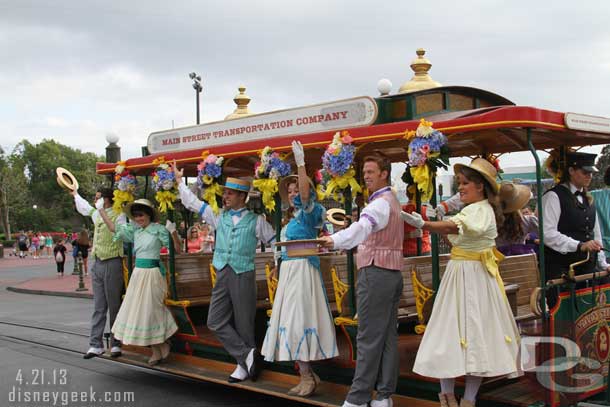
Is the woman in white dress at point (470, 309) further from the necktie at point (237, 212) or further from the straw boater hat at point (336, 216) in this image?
the necktie at point (237, 212)

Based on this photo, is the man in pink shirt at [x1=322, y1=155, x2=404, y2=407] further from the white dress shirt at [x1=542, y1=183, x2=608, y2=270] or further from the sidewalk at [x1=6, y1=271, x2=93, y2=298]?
the sidewalk at [x1=6, y1=271, x2=93, y2=298]

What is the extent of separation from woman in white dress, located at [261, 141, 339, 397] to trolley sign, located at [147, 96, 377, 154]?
0.39m

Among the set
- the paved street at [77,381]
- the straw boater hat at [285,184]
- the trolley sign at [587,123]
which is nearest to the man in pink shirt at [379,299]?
the straw boater hat at [285,184]

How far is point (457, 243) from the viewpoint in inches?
177

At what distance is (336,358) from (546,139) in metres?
2.50

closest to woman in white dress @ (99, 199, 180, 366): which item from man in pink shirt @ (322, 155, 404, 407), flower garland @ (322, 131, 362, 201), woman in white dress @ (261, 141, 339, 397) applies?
woman in white dress @ (261, 141, 339, 397)

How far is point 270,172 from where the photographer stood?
573 centimetres

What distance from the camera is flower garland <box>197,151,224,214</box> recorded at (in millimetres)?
6250

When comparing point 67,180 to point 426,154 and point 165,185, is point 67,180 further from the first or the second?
point 426,154

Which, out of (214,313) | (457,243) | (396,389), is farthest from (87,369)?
(457,243)

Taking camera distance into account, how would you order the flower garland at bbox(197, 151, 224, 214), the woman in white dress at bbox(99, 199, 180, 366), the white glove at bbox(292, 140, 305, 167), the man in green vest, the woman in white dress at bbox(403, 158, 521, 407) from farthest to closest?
the man in green vest → the woman in white dress at bbox(99, 199, 180, 366) → the flower garland at bbox(197, 151, 224, 214) → the white glove at bbox(292, 140, 305, 167) → the woman in white dress at bbox(403, 158, 521, 407)

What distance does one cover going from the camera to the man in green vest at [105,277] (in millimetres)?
7656

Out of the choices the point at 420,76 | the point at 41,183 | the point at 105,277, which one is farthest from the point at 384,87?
the point at 41,183

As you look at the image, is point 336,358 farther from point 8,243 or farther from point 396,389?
point 8,243
